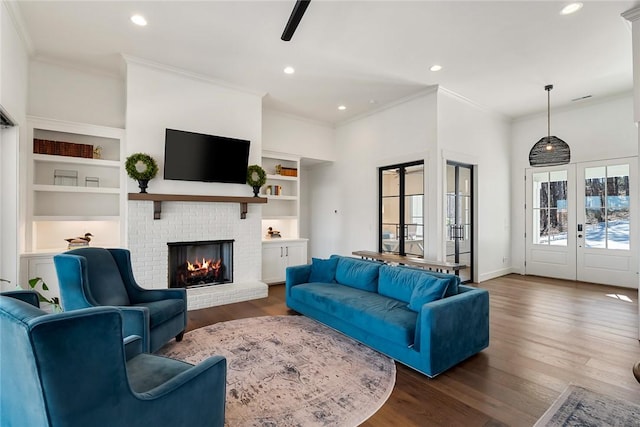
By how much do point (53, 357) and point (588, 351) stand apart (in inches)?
163

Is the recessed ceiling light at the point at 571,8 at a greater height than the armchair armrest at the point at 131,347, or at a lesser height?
greater

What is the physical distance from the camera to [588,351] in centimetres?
302

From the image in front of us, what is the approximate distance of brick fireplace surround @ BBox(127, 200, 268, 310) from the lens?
14.0 feet

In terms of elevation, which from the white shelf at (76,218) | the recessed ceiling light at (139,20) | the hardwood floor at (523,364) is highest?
the recessed ceiling light at (139,20)

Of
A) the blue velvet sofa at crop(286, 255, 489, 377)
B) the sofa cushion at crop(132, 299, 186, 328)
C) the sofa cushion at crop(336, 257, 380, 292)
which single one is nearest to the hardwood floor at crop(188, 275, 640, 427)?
the blue velvet sofa at crop(286, 255, 489, 377)

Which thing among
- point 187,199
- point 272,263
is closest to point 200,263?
point 187,199

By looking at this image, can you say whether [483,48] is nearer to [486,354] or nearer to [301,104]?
[301,104]

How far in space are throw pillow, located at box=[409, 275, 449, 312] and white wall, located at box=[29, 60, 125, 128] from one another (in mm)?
4777

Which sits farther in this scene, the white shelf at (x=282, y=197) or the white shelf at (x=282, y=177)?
the white shelf at (x=282, y=177)

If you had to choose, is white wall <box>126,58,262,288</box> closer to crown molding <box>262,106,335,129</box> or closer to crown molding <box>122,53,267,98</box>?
crown molding <box>122,53,267,98</box>

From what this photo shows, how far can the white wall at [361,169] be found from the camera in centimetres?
534

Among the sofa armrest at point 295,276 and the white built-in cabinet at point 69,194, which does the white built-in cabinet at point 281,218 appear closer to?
the sofa armrest at point 295,276

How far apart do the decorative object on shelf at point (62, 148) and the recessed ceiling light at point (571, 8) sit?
19.5 feet

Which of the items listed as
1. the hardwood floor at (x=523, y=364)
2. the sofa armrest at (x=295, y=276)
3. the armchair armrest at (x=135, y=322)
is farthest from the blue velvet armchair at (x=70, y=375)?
the sofa armrest at (x=295, y=276)
